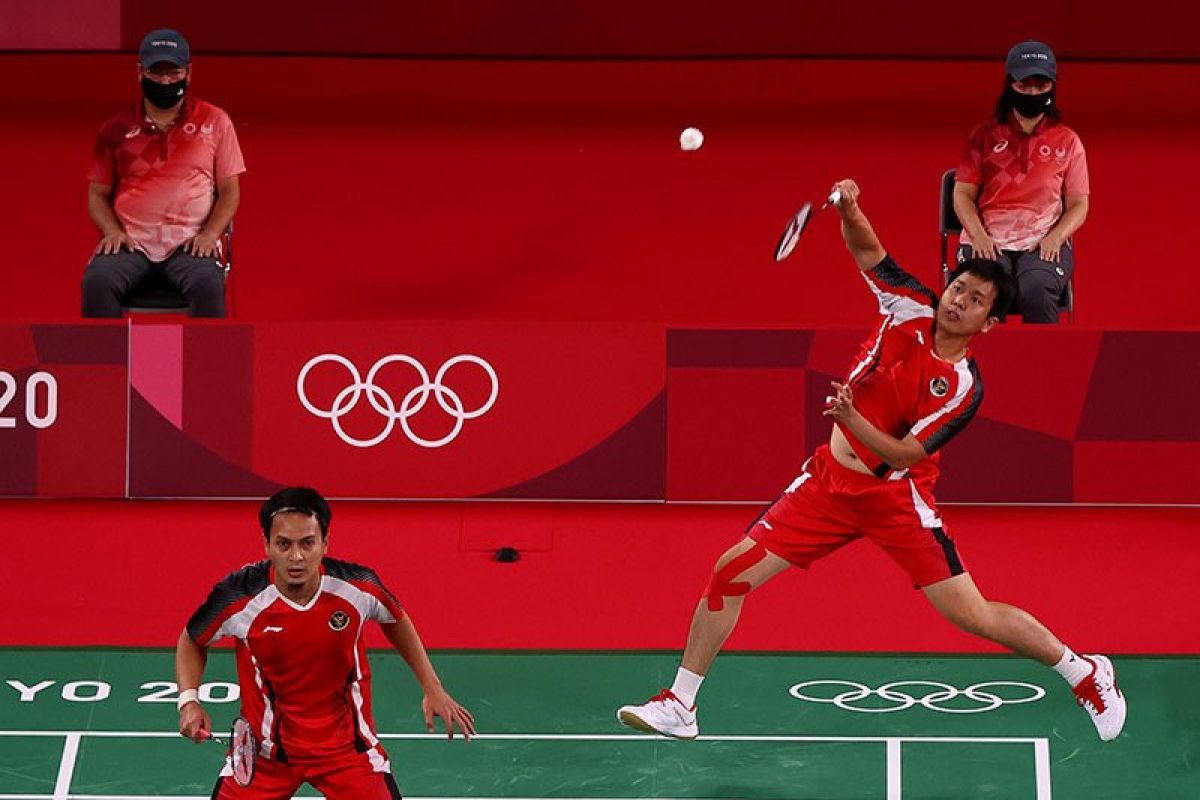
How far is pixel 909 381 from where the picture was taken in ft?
24.0

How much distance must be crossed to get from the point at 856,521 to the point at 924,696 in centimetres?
79

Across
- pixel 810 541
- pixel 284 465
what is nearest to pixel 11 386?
pixel 284 465

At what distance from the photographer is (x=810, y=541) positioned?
290 inches

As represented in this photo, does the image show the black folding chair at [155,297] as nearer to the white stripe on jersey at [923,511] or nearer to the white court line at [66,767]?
the white court line at [66,767]

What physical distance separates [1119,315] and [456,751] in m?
5.82

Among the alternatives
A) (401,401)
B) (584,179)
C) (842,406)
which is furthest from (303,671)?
(584,179)

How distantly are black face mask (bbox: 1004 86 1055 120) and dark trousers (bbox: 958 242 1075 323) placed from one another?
0.63 m

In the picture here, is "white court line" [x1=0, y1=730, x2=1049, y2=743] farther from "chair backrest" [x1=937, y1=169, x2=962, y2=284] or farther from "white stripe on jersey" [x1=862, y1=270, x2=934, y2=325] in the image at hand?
"chair backrest" [x1=937, y1=169, x2=962, y2=284]

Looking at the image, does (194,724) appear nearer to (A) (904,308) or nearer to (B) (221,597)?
(B) (221,597)

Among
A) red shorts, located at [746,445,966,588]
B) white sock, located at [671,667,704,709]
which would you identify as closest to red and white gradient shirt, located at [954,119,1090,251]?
red shorts, located at [746,445,966,588]

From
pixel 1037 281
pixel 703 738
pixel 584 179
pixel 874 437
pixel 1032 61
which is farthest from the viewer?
pixel 584 179

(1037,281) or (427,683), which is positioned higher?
(1037,281)

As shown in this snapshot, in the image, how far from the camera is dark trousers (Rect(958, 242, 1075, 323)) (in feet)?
33.3

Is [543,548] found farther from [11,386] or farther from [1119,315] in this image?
[1119,315]
